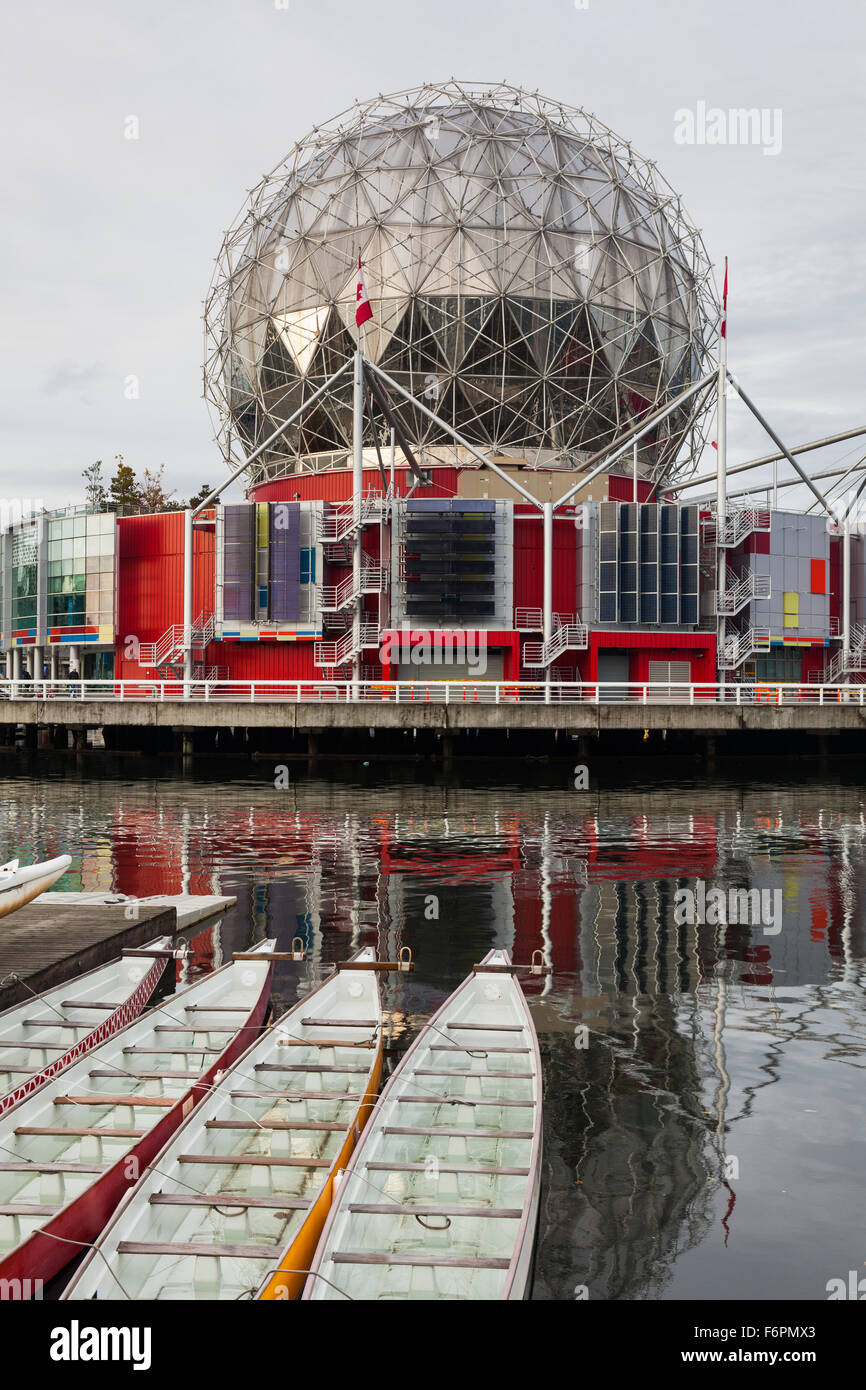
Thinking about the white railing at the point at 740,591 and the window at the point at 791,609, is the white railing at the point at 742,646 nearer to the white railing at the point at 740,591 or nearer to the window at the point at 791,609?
the white railing at the point at 740,591

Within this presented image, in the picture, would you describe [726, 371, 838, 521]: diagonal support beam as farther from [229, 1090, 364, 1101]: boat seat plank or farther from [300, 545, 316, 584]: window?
[229, 1090, 364, 1101]: boat seat plank

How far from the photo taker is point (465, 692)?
50.6 m

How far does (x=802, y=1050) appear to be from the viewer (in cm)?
1287

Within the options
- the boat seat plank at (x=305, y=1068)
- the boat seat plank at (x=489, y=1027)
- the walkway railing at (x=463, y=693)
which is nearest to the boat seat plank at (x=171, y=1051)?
the boat seat plank at (x=305, y=1068)

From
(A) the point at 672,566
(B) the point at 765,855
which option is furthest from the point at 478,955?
(A) the point at 672,566

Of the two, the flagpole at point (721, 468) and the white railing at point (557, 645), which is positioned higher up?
the flagpole at point (721, 468)

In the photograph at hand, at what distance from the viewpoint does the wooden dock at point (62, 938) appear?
13.6 meters

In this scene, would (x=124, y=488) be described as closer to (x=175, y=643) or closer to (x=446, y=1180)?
(x=175, y=643)

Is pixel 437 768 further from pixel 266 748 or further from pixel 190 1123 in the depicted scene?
pixel 190 1123

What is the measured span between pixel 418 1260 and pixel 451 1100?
2.56m

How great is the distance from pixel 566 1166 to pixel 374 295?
61.0m

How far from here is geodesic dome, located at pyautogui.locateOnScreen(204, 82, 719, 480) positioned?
6406 centimetres

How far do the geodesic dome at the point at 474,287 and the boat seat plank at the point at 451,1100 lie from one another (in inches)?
2271

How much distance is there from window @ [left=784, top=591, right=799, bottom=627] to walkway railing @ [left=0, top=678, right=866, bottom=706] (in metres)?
4.11
